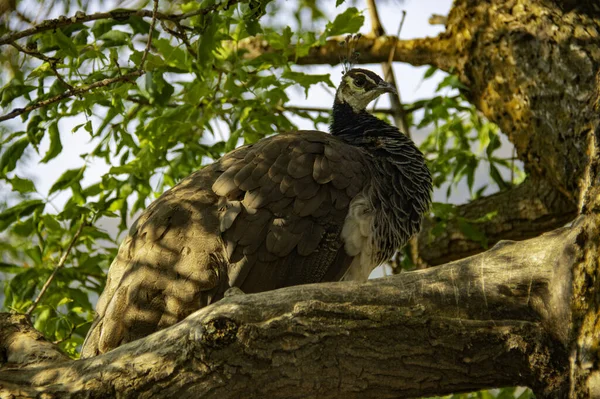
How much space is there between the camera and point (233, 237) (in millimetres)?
3641

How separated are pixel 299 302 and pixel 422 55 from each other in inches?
147

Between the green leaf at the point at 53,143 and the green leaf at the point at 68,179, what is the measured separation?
35 centimetres

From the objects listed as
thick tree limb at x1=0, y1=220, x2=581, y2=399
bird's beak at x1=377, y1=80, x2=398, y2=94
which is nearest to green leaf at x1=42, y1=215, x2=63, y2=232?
thick tree limb at x1=0, y1=220, x2=581, y2=399

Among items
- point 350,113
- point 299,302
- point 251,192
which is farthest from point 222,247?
point 350,113

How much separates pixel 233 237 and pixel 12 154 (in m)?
1.49

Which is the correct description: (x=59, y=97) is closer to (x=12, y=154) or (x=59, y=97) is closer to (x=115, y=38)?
(x=115, y=38)

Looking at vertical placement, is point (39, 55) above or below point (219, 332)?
above

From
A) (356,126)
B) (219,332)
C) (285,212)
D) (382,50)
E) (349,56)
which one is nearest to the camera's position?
(219,332)

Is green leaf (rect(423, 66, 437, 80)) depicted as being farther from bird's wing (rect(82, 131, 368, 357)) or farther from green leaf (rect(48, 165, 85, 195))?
green leaf (rect(48, 165, 85, 195))

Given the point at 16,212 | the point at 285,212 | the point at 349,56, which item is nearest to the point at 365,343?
the point at 285,212

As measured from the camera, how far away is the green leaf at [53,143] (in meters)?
4.22

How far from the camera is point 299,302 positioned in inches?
94.7

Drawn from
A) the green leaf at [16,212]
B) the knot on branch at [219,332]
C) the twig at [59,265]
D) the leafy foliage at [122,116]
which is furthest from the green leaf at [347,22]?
the knot on branch at [219,332]

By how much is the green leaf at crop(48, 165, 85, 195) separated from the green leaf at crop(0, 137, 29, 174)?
1.18 feet
